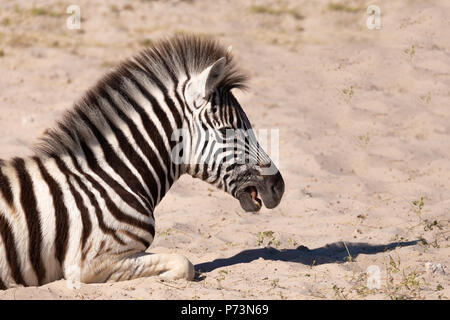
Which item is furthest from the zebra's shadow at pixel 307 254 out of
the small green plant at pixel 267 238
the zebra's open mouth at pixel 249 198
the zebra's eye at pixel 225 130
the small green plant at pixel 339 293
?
the zebra's eye at pixel 225 130

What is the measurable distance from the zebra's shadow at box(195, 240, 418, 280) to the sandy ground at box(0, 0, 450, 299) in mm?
26

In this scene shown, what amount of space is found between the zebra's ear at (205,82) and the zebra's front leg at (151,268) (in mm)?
1274

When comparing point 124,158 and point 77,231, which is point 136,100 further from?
point 77,231

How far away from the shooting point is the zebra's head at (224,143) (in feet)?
16.9

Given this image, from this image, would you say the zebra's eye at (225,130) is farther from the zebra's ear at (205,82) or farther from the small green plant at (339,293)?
the small green plant at (339,293)

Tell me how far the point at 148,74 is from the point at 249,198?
4.31 ft

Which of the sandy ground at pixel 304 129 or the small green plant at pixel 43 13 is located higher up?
the small green plant at pixel 43 13

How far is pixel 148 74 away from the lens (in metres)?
5.19

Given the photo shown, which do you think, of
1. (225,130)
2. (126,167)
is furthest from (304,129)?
(126,167)

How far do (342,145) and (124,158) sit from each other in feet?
16.0

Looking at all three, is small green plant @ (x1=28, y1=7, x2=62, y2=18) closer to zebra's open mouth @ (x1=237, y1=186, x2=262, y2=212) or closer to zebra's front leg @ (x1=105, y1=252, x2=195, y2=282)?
zebra's open mouth @ (x1=237, y1=186, x2=262, y2=212)

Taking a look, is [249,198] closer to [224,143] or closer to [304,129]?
[224,143]

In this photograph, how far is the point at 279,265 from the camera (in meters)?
5.46
